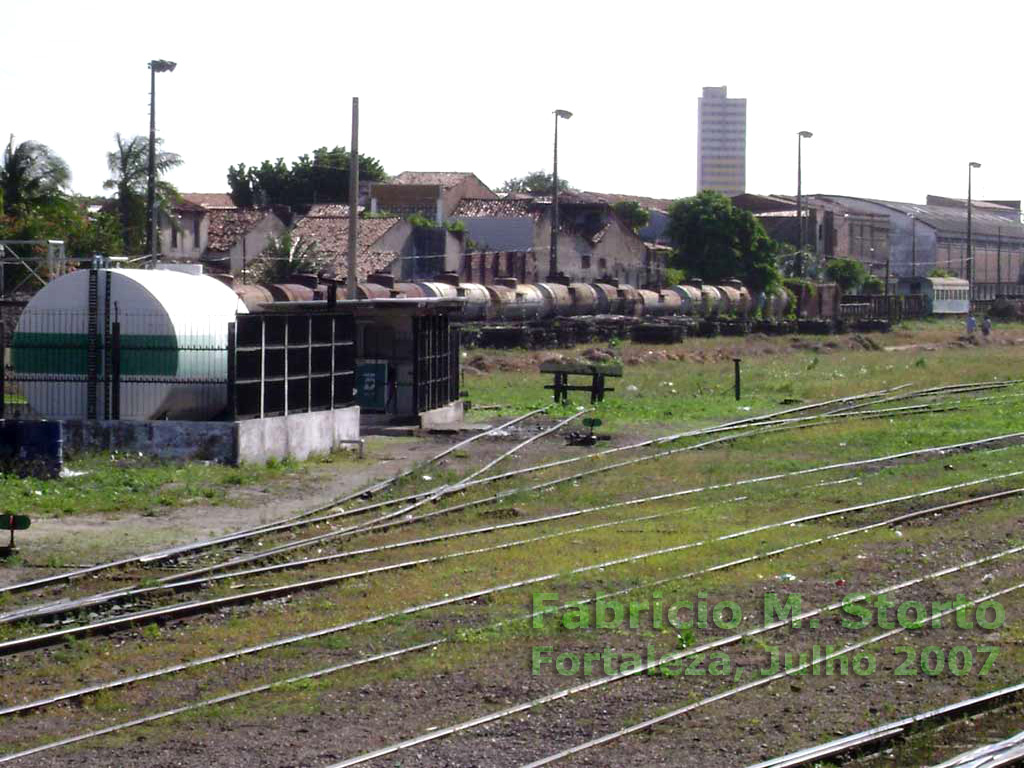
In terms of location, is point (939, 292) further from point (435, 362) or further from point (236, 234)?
point (435, 362)

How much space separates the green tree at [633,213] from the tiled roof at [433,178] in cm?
1061

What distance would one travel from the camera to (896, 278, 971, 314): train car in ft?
301

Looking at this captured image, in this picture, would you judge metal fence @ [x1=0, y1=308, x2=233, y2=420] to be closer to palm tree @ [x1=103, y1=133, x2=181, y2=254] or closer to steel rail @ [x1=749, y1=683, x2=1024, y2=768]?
steel rail @ [x1=749, y1=683, x2=1024, y2=768]

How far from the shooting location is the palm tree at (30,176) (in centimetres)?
4991

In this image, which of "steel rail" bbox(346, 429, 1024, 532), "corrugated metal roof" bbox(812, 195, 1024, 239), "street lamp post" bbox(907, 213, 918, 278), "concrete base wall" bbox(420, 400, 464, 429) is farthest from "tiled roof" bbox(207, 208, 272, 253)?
"corrugated metal roof" bbox(812, 195, 1024, 239)

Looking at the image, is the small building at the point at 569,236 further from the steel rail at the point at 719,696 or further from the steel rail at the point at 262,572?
the steel rail at the point at 719,696

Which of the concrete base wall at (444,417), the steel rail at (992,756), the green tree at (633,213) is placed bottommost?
the steel rail at (992,756)

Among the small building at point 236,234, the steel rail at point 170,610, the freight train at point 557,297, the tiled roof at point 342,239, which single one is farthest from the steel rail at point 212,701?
the small building at point 236,234

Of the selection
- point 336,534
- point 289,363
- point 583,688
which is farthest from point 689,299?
point 583,688

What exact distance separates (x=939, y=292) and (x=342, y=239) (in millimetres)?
40357

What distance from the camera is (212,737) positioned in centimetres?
838

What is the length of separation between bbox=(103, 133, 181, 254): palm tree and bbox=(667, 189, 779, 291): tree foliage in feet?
123

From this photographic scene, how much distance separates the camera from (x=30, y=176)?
50.8 metres

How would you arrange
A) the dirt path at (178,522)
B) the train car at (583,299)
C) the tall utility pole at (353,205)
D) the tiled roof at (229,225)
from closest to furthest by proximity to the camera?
the dirt path at (178,522) < the tall utility pole at (353,205) < the train car at (583,299) < the tiled roof at (229,225)
